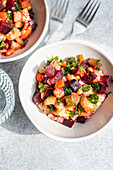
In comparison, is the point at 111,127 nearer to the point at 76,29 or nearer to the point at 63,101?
the point at 63,101

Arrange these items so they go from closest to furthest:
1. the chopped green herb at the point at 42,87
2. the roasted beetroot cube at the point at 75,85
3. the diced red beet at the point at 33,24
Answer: the roasted beetroot cube at the point at 75,85, the chopped green herb at the point at 42,87, the diced red beet at the point at 33,24

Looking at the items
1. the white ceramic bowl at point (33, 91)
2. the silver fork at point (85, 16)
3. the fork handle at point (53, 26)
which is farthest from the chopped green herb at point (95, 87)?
the fork handle at point (53, 26)

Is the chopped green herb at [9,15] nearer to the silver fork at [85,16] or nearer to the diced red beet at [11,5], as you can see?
the diced red beet at [11,5]

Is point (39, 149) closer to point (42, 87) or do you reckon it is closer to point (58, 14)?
point (42, 87)

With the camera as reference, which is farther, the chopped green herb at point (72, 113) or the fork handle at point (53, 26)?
the fork handle at point (53, 26)

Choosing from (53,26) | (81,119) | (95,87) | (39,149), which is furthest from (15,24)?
(39,149)

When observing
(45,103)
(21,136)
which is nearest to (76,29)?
(45,103)
